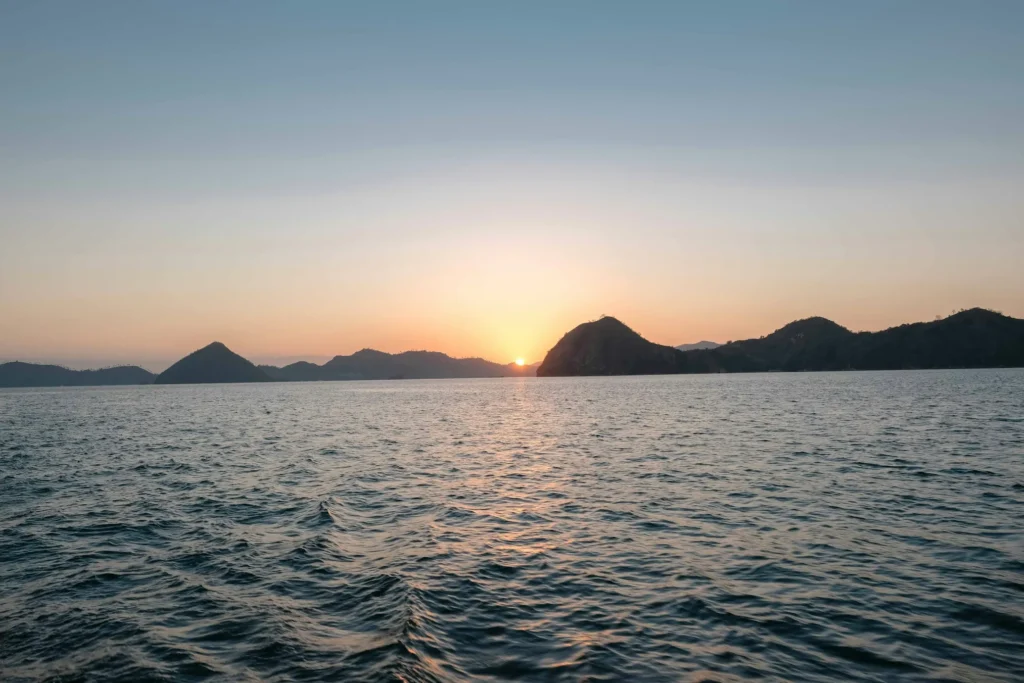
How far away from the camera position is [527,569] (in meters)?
21.2

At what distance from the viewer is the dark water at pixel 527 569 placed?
14.3m

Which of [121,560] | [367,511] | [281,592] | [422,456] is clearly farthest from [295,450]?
[281,592]

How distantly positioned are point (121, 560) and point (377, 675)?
15437 mm

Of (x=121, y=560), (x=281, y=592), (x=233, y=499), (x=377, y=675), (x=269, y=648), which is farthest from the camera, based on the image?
(x=233, y=499)

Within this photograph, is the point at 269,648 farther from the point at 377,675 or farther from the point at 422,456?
the point at 422,456

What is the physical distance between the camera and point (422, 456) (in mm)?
54750

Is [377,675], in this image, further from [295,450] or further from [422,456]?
[295,450]

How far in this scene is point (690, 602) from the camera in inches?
688

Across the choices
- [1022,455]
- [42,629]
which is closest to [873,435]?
[1022,455]

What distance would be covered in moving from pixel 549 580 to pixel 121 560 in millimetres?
16479

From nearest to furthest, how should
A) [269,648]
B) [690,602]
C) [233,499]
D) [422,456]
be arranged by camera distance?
1. [269,648]
2. [690,602]
3. [233,499]
4. [422,456]

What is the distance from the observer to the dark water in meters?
14.3

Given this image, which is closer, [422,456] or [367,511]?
[367,511]

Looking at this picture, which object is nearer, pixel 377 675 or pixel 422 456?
pixel 377 675
